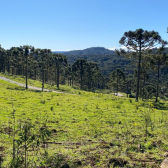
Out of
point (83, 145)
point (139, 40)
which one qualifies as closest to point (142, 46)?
point (139, 40)

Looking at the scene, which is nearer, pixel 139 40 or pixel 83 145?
pixel 83 145

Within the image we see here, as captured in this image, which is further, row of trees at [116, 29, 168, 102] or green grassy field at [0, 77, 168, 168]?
row of trees at [116, 29, 168, 102]

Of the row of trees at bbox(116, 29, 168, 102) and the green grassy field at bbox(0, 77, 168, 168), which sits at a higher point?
the row of trees at bbox(116, 29, 168, 102)

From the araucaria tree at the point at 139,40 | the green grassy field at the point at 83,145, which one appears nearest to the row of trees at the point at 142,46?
the araucaria tree at the point at 139,40

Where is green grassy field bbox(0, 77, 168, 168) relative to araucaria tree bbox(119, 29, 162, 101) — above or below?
below

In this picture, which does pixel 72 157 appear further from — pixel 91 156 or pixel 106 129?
pixel 106 129

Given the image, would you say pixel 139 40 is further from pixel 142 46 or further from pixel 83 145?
pixel 83 145

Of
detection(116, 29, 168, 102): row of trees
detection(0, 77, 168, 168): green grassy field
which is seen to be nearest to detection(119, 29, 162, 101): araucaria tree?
detection(116, 29, 168, 102): row of trees

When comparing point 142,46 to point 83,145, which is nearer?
point 83,145

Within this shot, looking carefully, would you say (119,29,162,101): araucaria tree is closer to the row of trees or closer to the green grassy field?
the row of trees

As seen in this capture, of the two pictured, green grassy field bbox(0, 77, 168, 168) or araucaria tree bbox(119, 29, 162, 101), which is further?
araucaria tree bbox(119, 29, 162, 101)

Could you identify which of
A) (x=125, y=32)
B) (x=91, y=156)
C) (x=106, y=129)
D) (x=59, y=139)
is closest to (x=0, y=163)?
(x=91, y=156)

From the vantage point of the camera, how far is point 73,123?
1315 centimetres

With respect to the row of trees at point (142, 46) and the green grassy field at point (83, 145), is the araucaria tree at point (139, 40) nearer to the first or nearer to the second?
the row of trees at point (142, 46)
